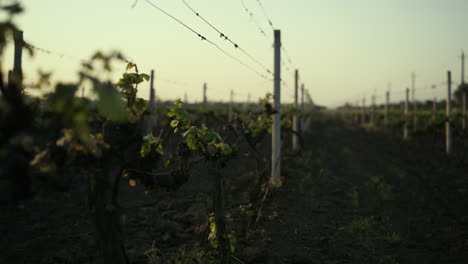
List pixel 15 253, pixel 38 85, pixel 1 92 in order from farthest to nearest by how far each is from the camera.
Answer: pixel 15 253
pixel 38 85
pixel 1 92

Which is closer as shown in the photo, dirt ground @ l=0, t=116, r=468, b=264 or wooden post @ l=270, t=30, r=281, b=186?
dirt ground @ l=0, t=116, r=468, b=264

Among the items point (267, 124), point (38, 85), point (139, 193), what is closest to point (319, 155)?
point (267, 124)

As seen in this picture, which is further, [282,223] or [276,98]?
[276,98]

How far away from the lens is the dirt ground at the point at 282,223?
5.84 metres

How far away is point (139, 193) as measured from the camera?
404 inches

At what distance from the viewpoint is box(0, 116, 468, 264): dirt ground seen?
19.2 ft

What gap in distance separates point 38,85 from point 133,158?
1.54 m

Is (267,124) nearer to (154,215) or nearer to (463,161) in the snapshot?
(154,215)

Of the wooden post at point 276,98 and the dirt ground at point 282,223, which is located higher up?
the wooden post at point 276,98

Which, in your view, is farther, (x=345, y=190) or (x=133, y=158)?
(x=345, y=190)

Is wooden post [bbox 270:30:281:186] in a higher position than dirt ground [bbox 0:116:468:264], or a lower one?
higher

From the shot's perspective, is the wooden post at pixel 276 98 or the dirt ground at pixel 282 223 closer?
the dirt ground at pixel 282 223

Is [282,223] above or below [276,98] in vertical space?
below

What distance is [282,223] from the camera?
7.41 m
